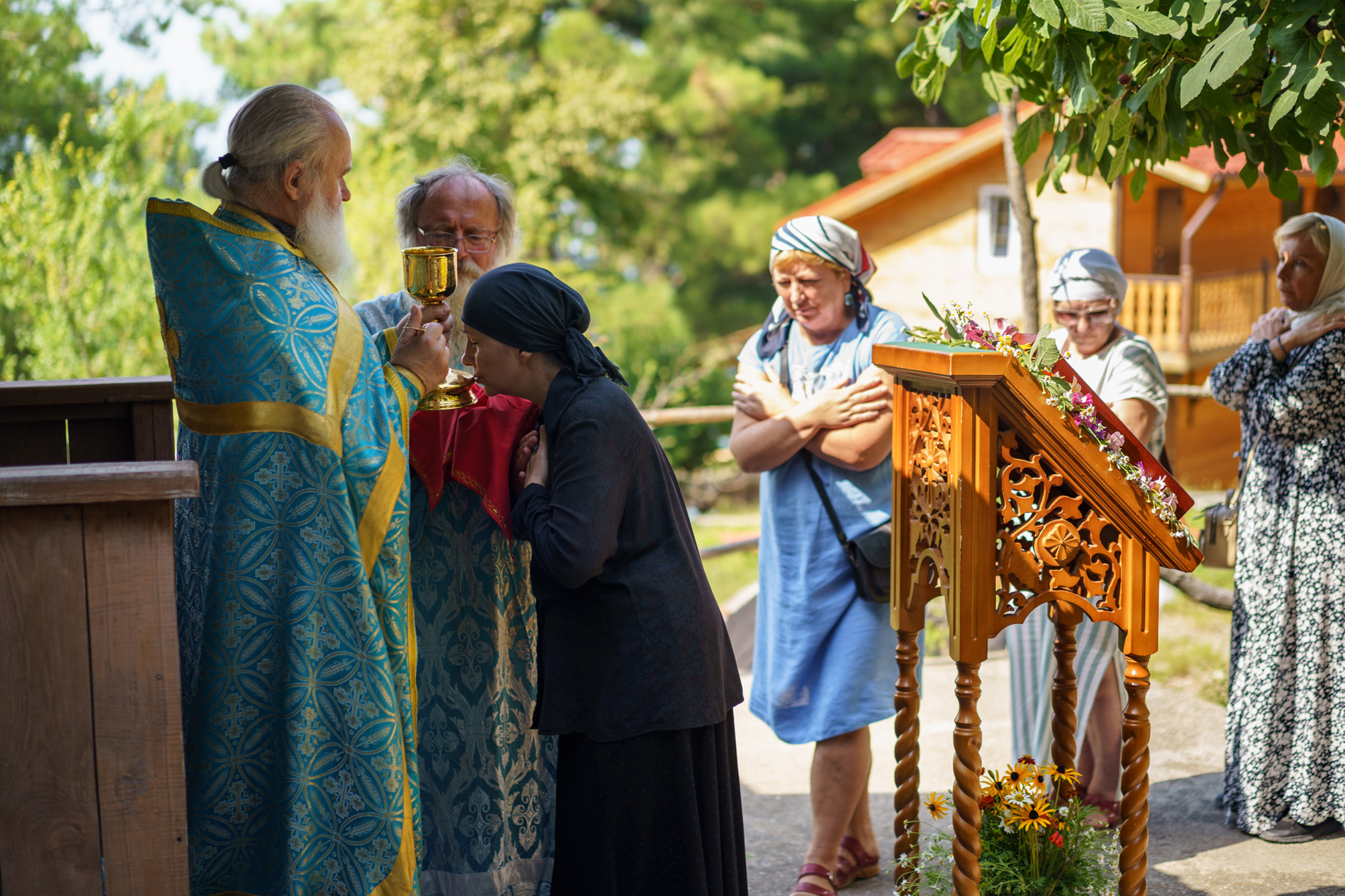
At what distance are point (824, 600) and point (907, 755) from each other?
620 millimetres

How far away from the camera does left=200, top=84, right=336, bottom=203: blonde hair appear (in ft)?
8.07

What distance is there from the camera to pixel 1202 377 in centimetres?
1836

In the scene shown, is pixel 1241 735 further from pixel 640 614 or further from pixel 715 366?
pixel 715 366

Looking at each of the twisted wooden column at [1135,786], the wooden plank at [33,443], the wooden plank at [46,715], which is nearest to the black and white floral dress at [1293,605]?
the twisted wooden column at [1135,786]

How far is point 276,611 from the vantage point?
2.37 meters

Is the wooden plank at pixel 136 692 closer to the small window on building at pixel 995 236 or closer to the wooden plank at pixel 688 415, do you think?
the wooden plank at pixel 688 415

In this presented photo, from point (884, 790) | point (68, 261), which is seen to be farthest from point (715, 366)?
point (884, 790)

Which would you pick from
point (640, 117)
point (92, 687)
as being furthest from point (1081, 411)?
point (640, 117)

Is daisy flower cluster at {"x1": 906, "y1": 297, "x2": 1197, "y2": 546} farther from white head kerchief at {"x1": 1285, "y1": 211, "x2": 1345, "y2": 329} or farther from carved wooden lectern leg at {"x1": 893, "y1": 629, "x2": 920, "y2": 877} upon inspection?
white head kerchief at {"x1": 1285, "y1": 211, "x2": 1345, "y2": 329}

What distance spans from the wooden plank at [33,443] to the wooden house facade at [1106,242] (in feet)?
47.8

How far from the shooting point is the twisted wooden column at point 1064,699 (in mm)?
3148

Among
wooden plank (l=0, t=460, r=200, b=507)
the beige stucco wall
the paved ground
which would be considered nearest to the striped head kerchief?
the paved ground

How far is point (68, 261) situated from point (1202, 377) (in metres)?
15.7

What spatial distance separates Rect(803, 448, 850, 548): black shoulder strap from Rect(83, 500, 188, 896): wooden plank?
204 cm
